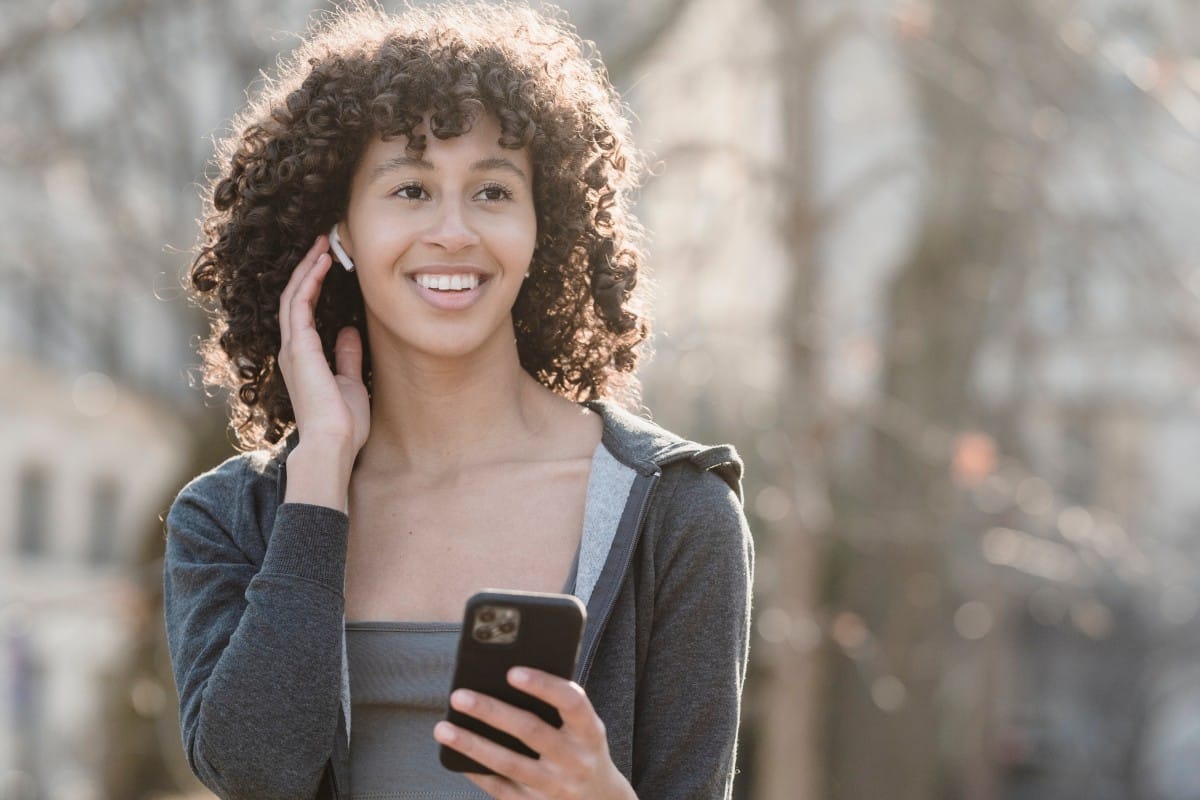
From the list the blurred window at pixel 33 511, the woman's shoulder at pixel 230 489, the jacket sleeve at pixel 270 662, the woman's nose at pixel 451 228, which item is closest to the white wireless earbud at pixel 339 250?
the woman's nose at pixel 451 228

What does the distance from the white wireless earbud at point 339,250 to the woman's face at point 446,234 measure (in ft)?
0.25

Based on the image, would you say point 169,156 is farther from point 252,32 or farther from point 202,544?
point 202,544

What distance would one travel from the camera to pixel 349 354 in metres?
2.95

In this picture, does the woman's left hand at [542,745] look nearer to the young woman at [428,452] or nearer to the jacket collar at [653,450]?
the young woman at [428,452]

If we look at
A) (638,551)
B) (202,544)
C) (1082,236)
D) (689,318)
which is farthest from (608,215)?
(689,318)

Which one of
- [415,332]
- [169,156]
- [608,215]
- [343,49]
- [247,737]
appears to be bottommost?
[247,737]

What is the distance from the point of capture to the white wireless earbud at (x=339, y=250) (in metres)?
2.90

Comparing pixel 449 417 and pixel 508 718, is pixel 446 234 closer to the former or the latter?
pixel 449 417

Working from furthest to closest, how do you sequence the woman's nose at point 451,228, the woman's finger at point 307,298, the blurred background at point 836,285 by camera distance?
the blurred background at point 836,285, the woman's finger at point 307,298, the woman's nose at point 451,228

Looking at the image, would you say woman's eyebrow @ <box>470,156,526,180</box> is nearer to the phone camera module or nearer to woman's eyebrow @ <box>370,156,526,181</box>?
woman's eyebrow @ <box>370,156,526,181</box>

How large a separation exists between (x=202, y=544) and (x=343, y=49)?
0.82m

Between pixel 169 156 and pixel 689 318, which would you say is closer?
pixel 689 318

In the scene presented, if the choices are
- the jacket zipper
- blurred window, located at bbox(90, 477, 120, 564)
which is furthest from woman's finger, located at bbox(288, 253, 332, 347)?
blurred window, located at bbox(90, 477, 120, 564)

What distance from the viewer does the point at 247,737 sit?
2479 millimetres
